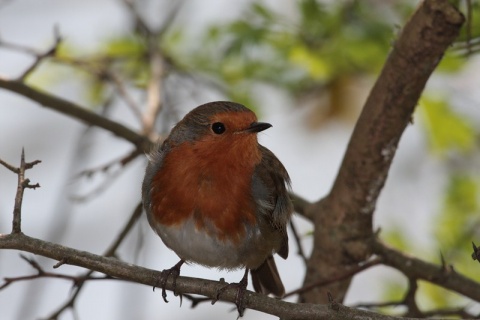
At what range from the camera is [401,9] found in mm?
5809

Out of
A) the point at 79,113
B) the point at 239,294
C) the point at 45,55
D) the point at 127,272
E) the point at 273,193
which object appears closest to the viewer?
the point at 127,272

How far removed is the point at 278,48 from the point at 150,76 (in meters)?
1.28

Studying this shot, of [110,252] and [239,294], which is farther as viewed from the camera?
[110,252]

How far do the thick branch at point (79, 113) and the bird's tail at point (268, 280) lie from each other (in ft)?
3.65

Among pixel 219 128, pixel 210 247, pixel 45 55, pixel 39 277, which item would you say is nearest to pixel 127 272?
pixel 39 277

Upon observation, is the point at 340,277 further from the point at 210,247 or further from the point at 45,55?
the point at 45,55

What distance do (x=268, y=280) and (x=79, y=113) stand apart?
1.67m

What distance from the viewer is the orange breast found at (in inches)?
179

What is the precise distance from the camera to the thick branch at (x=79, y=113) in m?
5.38

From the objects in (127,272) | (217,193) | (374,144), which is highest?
(374,144)

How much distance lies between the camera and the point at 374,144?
16.2ft

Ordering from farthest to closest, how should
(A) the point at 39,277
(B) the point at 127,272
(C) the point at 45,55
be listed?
(C) the point at 45,55 → (A) the point at 39,277 → (B) the point at 127,272

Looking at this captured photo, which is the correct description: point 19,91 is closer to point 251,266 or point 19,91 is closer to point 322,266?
point 251,266

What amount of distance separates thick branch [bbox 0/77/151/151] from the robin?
48 centimetres
